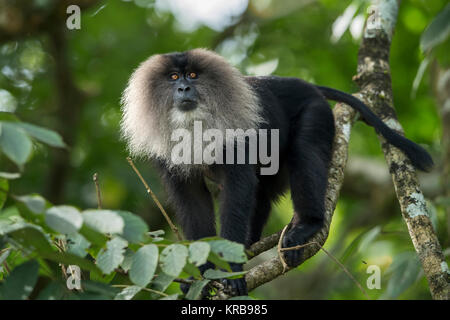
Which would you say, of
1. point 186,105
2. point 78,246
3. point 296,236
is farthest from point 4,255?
point 296,236

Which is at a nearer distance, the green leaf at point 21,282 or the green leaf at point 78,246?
the green leaf at point 21,282

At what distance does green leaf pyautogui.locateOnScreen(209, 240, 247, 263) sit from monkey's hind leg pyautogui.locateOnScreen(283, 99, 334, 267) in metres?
1.34

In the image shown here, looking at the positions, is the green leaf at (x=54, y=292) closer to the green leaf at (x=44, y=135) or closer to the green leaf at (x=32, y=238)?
the green leaf at (x=32, y=238)

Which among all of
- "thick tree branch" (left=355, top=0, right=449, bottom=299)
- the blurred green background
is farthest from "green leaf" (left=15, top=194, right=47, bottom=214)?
the blurred green background

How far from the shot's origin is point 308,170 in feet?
12.9

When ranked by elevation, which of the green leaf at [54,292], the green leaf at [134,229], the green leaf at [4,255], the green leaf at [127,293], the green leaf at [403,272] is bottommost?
the green leaf at [403,272]

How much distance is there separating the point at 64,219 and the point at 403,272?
2.93 metres

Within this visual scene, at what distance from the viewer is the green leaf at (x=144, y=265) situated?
2031 millimetres

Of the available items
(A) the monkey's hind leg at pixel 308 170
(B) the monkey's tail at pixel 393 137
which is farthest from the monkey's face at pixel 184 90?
(B) the monkey's tail at pixel 393 137

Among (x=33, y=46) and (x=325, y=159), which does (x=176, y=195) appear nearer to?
(x=325, y=159)

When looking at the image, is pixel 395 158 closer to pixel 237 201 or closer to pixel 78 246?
pixel 237 201

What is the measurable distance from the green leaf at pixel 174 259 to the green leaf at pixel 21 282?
49 centimetres
